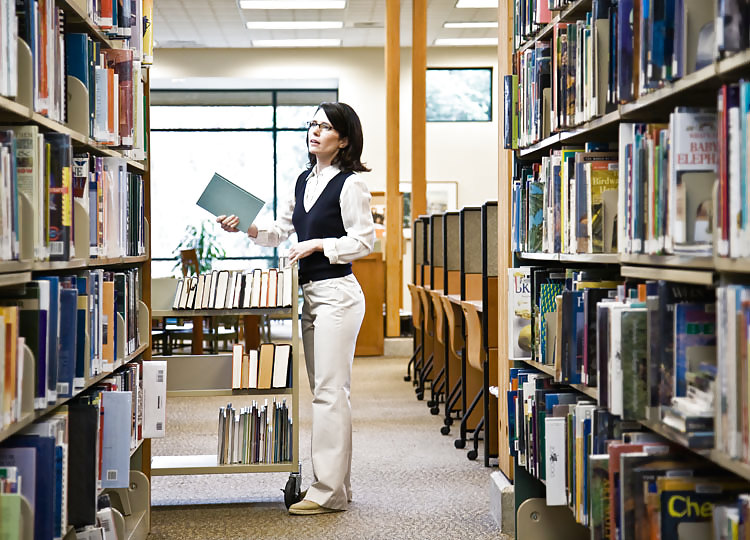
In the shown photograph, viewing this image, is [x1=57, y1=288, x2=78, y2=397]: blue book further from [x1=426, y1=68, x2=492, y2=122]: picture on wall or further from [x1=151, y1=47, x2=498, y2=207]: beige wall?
[x1=426, y1=68, x2=492, y2=122]: picture on wall

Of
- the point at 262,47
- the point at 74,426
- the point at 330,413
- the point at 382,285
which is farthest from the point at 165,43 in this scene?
the point at 74,426

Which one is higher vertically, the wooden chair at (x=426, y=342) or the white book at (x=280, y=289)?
the white book at (x=280, y=289)

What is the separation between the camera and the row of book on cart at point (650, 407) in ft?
5.06

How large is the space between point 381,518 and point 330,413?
0.45 metres

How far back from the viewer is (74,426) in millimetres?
2146

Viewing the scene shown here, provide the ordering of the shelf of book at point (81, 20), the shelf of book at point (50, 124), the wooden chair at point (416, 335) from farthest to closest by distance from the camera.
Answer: the wooden chair at point (416, 335) → the shelf of book at point (81, 20) → the shelf of book at point (50, 124)

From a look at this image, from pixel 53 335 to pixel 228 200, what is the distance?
5.37 ft

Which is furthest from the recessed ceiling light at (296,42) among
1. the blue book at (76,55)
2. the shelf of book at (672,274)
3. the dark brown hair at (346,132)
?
the shelf of book at (672,274)

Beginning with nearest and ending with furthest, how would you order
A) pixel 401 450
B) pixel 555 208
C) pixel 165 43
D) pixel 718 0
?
pixel 718 0
pixel 555 208
pixel 401 450
pixel 165 43

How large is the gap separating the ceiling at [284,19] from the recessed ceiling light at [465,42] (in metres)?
0.16

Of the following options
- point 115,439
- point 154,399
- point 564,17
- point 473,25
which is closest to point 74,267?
point 115,439

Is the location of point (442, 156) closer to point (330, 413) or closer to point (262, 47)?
point (262, 47)

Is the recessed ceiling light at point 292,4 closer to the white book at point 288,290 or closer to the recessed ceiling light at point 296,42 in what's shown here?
the recessed ceiling light at point 296,42

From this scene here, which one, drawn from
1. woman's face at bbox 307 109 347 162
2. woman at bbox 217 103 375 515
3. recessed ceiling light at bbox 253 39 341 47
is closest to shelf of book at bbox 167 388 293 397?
woman at bbox 217 103 375 515
